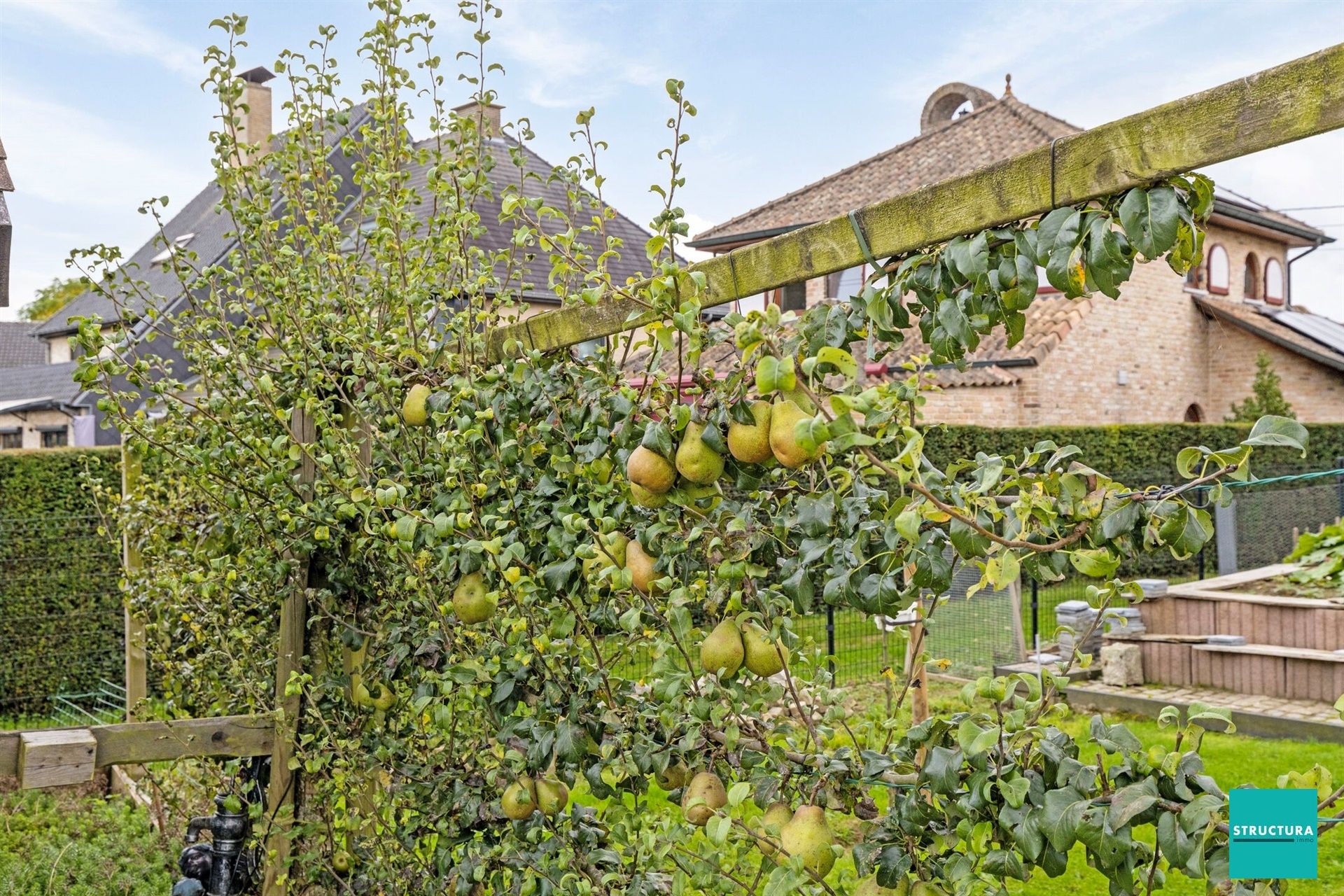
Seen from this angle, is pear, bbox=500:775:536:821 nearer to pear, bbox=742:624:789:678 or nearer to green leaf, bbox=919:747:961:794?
pear, bbox=742:624:789:678

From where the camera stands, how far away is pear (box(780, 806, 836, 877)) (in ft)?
5.88

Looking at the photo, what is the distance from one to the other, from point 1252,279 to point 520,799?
2316 cm

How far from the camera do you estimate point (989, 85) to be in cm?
2288

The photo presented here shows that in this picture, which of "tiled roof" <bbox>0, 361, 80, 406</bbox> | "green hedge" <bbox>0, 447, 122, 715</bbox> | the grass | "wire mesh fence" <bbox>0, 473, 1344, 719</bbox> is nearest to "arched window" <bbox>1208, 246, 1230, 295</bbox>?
"wire mesh fence" <bbox>0, 473, 1344, 719</bbox>

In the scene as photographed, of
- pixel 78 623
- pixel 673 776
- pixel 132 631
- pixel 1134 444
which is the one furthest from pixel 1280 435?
pixel 1134 444

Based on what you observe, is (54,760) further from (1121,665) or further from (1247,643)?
(1247,643)

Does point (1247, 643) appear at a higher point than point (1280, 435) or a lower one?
lower

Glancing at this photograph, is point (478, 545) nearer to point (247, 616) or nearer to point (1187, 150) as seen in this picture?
point (1187, 150)

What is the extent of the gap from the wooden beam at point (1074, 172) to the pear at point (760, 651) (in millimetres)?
560

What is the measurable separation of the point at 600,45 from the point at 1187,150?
475 centimetres

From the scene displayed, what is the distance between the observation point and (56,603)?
888 cm

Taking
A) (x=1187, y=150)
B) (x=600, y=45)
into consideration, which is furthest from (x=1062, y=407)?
(x=1187, y=150)

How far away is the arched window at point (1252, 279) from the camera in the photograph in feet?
71.8

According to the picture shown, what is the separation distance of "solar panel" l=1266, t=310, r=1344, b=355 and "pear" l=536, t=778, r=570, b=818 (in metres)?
21.2
